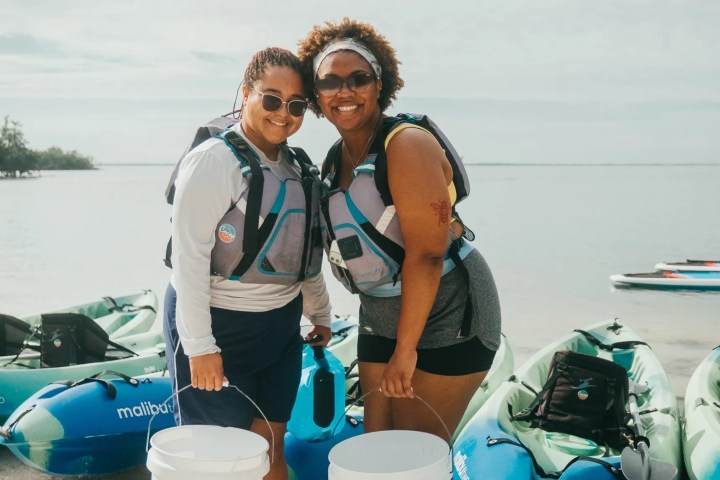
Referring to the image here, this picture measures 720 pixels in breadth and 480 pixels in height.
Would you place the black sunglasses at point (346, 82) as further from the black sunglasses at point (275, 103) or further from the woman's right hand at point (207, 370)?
the woman's right hand at point (207, 370)

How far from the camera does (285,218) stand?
231 cm

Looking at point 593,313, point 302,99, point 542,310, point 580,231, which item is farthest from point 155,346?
point 580,231

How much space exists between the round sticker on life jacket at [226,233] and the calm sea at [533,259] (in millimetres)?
4977

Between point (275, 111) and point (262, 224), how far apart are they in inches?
13.0

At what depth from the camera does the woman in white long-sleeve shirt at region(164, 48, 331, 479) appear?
7.05 ft

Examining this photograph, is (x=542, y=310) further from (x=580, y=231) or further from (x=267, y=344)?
(x=580, y=231)

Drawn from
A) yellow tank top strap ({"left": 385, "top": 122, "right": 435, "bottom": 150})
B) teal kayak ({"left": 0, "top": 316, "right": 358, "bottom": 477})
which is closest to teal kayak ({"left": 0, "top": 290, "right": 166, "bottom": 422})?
teal kayak ({"left": 0, "top": 316, "right": 358, "bottom": 477})

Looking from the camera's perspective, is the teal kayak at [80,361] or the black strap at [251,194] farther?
the teal kayak at [80,361]

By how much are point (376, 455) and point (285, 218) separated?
713 millimetres

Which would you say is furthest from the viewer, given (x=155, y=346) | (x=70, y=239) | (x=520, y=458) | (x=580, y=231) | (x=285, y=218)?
(x=580, y=231)

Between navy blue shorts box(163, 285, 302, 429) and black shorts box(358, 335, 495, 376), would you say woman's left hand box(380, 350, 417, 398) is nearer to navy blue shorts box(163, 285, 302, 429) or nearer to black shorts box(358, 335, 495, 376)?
black shorts box(358, 335, 495, 376)

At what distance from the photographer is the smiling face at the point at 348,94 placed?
2.28 metres

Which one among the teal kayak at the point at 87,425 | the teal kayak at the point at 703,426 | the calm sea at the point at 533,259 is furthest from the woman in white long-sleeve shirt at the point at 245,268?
the calm sea at the point at 533,259

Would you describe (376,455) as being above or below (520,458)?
above
